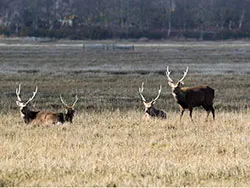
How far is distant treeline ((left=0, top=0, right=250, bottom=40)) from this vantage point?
113 metres

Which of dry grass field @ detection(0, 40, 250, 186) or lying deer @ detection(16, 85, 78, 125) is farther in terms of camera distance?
lying deer @ detection(16, 85, 78, 125)

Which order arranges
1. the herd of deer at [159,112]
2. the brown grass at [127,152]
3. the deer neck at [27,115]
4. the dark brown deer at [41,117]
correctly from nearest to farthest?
the brown grass at [127,152] < the dark brown deer at [41,117] < the herd of deer at [159,112] < the deer neck at [27,115]

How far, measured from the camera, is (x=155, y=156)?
Answer: 11711 millimetres

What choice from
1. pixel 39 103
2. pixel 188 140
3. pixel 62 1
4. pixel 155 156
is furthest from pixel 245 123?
pixel 62 1

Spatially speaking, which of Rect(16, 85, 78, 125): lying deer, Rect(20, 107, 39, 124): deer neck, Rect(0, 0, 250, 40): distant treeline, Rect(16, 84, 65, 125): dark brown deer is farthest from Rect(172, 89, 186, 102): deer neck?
Rect(0, 0, 250, 40): distant treeline

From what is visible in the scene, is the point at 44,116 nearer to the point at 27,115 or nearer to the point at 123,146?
the point at 27,115

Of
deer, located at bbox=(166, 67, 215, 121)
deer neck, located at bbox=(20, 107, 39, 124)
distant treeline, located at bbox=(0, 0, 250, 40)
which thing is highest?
deer, located at bbox=(166, 67, 215, 121)

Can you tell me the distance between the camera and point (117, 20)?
411 feet

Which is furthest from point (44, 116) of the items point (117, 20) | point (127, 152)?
point (117, 20)

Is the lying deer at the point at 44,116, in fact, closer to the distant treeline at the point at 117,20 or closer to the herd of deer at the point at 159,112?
the herd of deer at the point at 159,112

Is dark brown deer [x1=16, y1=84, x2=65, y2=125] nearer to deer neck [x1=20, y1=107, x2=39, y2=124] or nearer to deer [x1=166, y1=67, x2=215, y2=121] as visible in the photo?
deer neck [x1=20, y1=107, x2=39, y2=124]

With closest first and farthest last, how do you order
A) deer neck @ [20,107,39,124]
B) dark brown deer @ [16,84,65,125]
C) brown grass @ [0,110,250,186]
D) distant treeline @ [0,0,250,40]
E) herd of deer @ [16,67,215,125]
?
brown grass @ [0,110,250,186]
dark brown deer @ [16,84,65,125]
herd of deer @ [16,67,215,125]
deer neck @ [20,107,39,124]
distant treeline @ [0,0,250,40]

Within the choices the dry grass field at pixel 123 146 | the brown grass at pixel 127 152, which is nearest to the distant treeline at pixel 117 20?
the dry grass field at pixel 123 146

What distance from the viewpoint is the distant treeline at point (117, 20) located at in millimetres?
113000
